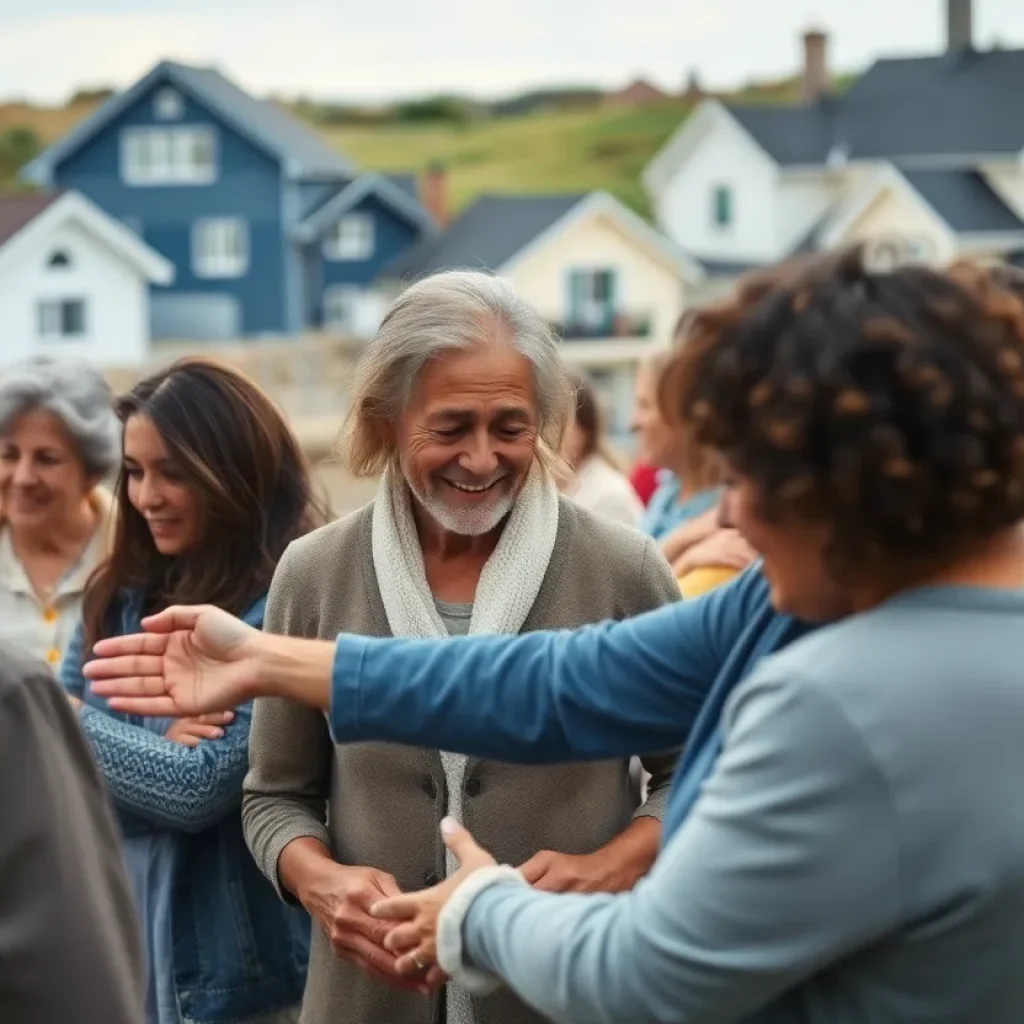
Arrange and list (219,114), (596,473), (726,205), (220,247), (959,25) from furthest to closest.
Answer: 1. (959,25)
2. (726,205)
3. (220,247)
4. (219,114)
5. (596,473)

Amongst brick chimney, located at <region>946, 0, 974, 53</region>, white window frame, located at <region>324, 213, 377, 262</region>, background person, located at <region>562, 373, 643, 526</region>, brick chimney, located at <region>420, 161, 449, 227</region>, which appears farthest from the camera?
brick chimney, located at <region>420, 161, 449, 227</region>

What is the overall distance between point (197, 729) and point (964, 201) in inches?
1407

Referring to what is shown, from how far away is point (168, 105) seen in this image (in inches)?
1588

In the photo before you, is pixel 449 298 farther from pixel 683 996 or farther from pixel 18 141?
pixel 18 141

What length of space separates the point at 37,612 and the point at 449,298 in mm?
1662

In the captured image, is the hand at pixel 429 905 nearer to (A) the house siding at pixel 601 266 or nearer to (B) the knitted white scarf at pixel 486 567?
(B) the knitted white scarf at pixel 486 567

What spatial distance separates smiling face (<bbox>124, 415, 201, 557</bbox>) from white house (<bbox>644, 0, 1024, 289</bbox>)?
35.6 metres

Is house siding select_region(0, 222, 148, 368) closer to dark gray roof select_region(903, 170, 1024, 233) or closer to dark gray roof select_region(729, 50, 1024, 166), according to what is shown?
A: dark gray roof select_region(729, 50, 1024, 166)

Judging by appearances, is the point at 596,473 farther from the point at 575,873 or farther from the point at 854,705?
the point at 854,705

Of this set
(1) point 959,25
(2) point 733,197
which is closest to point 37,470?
(2) point 733,197

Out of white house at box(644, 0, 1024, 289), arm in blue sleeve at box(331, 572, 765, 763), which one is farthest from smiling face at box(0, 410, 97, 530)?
white house at box(644, 0, 1024, 289)

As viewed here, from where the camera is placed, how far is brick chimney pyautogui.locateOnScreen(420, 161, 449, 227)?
4428cm

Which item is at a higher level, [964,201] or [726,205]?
[964,201]

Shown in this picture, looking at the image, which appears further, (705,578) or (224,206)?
(224,206)
